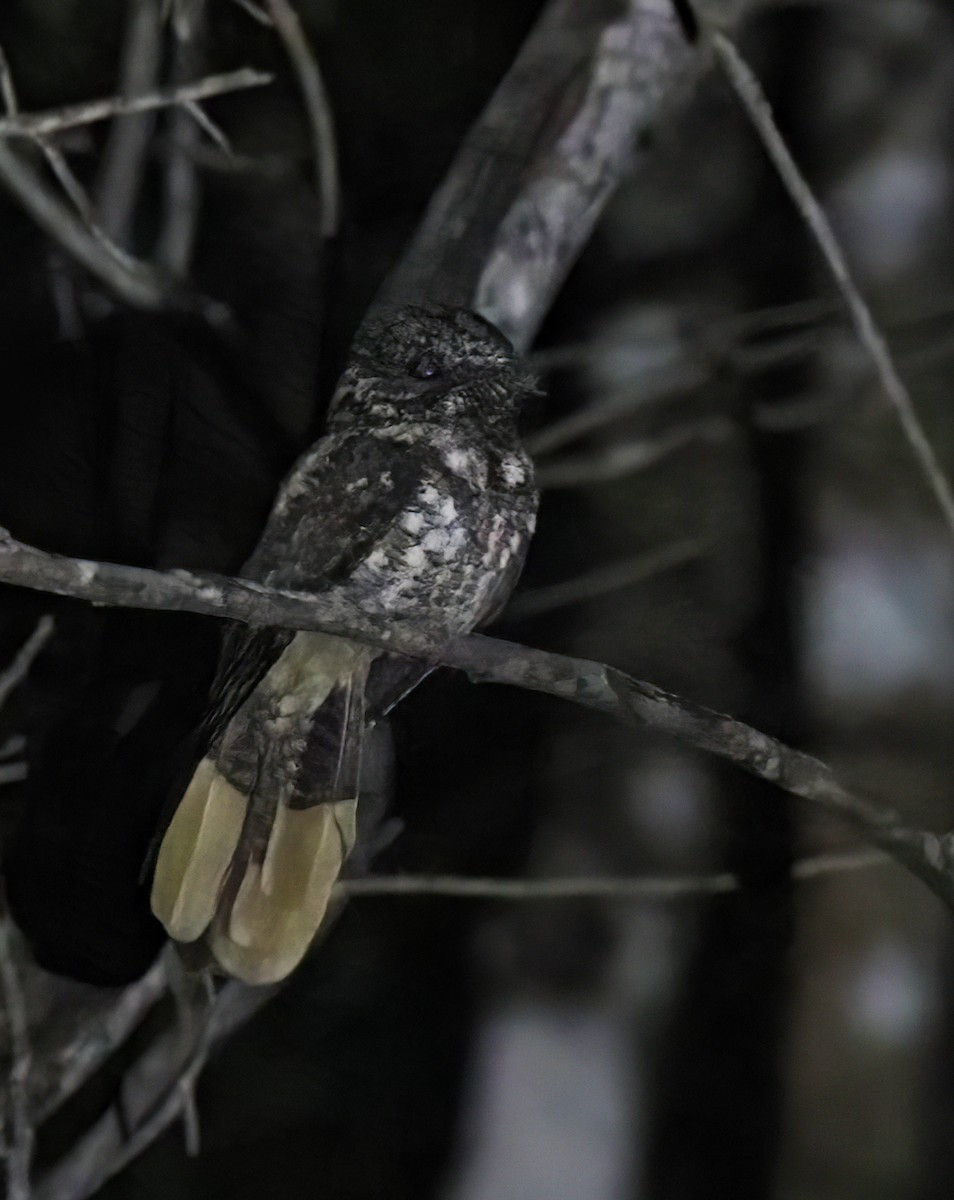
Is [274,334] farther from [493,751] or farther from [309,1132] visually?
[309,1132]

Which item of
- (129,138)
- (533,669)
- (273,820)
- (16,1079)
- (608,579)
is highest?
(129,138)

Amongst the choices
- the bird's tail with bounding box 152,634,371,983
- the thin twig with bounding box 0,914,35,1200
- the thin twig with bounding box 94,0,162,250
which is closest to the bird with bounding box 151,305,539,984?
the bird's tail with bounding box 152,634,371,983

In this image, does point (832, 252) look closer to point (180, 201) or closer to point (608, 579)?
point (608, 579)

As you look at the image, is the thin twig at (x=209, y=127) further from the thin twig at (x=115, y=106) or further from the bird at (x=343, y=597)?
the bird at (x=343, y=597)

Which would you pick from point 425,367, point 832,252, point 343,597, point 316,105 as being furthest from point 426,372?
point 832,252

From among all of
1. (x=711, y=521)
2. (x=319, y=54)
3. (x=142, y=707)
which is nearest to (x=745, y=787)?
(x=711, y=521)

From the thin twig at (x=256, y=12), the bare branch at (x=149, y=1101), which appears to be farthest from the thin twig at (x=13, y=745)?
the thin twig at (x=256, y=12)
